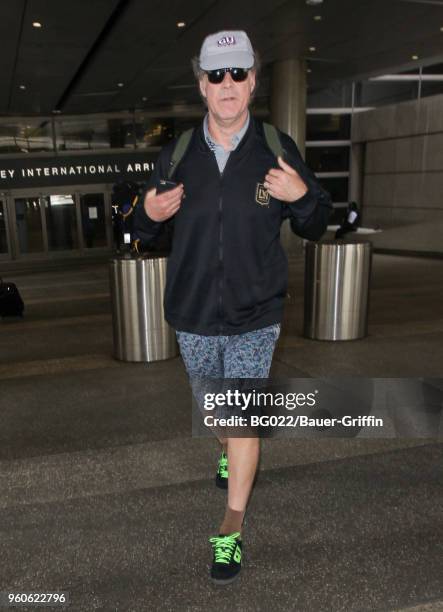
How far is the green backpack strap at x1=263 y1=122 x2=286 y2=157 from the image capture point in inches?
76.8

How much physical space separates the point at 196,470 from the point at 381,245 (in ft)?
46.3

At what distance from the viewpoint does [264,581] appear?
6.55 ft

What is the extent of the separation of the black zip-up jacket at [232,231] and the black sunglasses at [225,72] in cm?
18

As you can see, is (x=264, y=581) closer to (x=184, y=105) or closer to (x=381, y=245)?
(x=381, y=245)

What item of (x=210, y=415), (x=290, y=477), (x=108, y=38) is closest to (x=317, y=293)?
(x=290, y=477)

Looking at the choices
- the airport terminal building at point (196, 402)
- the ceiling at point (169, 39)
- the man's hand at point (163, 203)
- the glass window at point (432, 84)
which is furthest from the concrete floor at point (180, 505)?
the glass window at point (432, 84)

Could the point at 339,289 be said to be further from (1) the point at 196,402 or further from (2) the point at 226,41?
(2) the point at 226,41

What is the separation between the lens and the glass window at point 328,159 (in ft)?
61.7

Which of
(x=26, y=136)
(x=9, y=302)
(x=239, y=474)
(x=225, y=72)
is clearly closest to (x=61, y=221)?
(x=26, y=136)

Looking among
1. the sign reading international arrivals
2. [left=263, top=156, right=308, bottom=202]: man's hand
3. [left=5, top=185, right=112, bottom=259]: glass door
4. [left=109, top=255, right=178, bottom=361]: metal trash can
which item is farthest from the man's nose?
[left=5, top=185, right=112, bottom=259]: glass door

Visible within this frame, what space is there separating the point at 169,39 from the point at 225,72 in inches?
357

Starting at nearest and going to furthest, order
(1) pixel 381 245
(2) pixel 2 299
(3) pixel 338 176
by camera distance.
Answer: (2) pixel 2 299 < (1) pixel 381 245 < (3) pixel 338 176

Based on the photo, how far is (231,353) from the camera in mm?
2068

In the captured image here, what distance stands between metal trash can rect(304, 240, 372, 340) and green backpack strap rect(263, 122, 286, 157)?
3.36 meters
